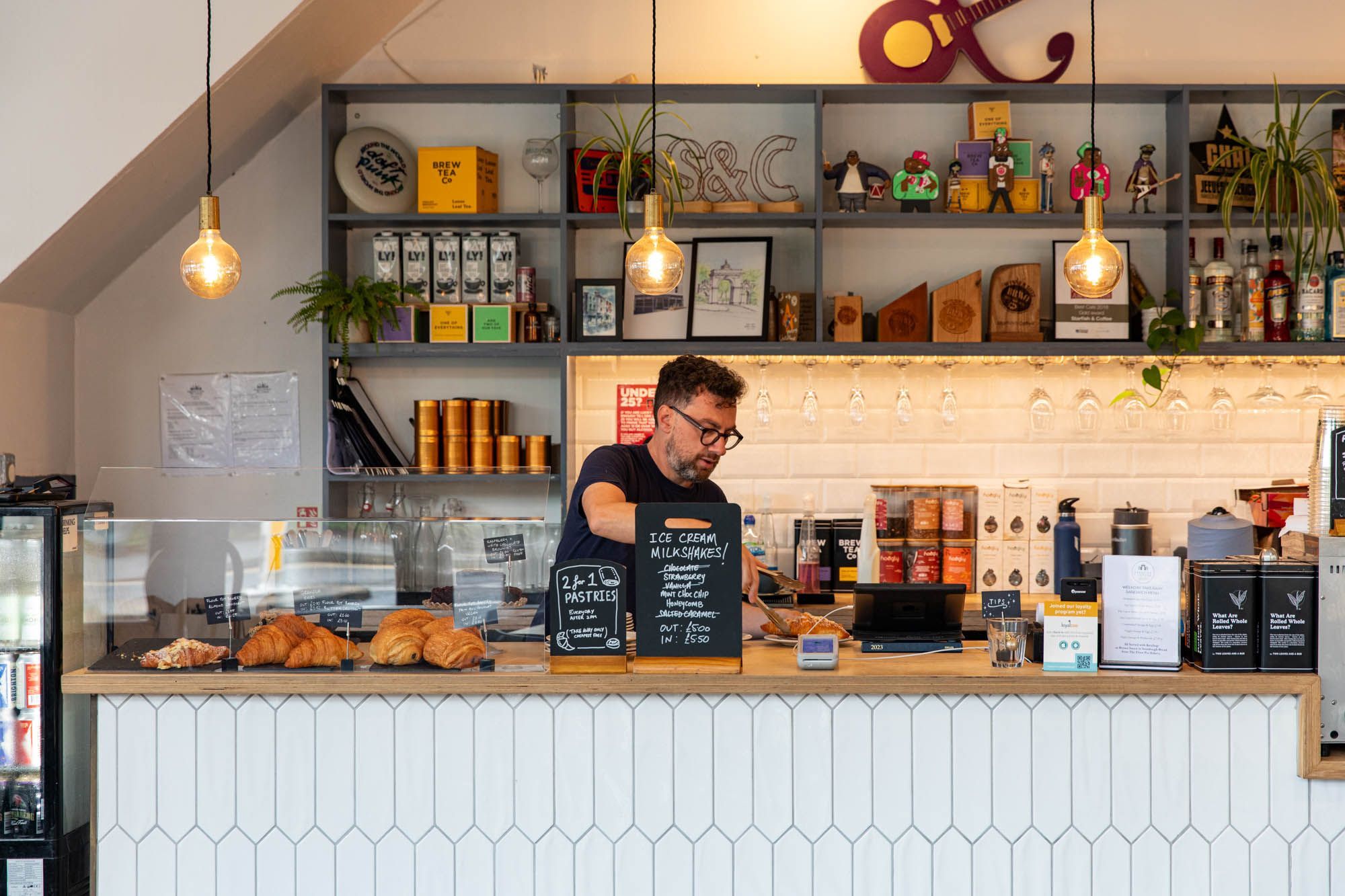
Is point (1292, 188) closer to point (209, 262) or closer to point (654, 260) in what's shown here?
point (654, 260)

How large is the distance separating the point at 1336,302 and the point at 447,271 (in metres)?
3.02

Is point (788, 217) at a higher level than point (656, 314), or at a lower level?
higher

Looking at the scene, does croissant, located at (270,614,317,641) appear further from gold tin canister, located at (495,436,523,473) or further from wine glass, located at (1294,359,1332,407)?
wine glass, located at (1294,359,1332,407)

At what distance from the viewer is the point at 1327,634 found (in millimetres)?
2205

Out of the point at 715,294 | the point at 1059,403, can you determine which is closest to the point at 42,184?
the point at 715,294

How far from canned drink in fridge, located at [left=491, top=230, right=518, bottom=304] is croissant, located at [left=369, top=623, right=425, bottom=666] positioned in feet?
6.65

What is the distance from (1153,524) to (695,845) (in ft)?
9.00

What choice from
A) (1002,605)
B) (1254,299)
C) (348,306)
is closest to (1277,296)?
(1254,299)

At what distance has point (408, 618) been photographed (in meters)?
2.33

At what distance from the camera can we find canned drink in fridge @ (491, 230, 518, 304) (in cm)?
410

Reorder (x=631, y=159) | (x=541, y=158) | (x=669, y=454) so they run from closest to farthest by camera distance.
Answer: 1. (x=669, y=454)
2. (x=631, y=159)
3. (x=541, y=158)

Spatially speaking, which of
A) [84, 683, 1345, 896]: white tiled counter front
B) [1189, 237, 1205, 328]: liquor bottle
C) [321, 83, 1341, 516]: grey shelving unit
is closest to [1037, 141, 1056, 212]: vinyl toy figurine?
[321, 83, 1341, 516]: grey shelving unit

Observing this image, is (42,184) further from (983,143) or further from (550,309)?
(983,143)

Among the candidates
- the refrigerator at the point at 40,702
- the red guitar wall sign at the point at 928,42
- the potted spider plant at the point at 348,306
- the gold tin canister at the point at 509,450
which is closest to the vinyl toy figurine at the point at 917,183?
the red guitar wall sign at the point at 928,42
